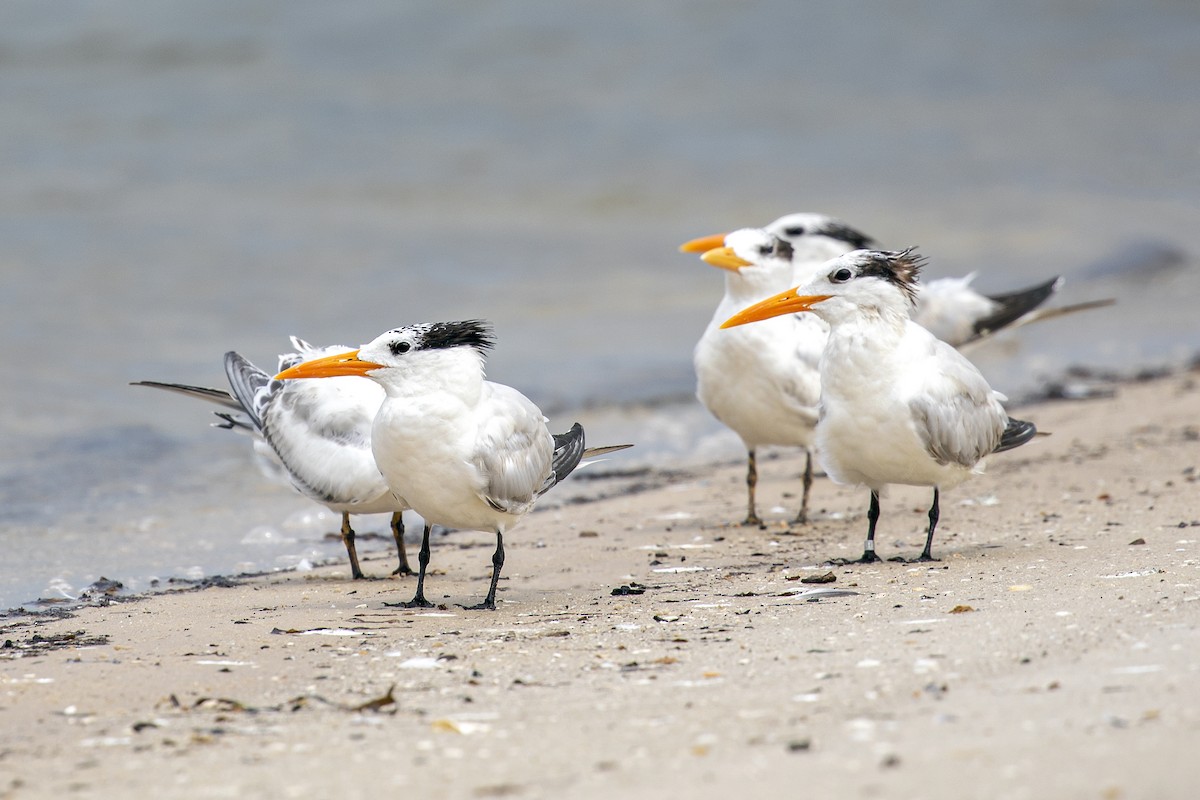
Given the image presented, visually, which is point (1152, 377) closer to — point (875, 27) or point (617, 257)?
point (617, 257)

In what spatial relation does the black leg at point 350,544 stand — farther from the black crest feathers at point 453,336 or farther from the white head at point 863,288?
the white head at point 863,288

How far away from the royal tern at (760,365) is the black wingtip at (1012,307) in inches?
87.2

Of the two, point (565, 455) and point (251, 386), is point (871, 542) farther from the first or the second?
point (251, 386)

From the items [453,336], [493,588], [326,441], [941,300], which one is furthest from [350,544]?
[941,300]

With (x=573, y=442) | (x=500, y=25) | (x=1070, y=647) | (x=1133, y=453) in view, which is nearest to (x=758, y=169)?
(x=500, y=25)

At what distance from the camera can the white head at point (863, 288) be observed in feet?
18.4

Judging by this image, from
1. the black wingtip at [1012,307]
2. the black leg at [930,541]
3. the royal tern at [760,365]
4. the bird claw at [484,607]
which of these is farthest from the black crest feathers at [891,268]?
the black wingtip at [1012,307]

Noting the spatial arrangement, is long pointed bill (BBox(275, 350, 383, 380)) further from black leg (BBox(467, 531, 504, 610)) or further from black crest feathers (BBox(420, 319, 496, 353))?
black leg (BBox(467, 531, 504, 610))

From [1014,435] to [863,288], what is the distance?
0.95 meters

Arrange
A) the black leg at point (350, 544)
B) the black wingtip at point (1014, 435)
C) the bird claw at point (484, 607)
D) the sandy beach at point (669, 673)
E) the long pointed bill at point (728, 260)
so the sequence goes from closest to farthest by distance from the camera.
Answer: the sandy beach at point (669, 673) < the bird claw at point (484, 607) < the black wingtip at point (1014, 435) < the black leg at point (350, 544) < the long pointed bill at point (728, 260)

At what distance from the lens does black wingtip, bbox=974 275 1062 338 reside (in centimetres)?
903

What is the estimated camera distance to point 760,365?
694 cm

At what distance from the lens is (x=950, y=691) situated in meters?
3.43

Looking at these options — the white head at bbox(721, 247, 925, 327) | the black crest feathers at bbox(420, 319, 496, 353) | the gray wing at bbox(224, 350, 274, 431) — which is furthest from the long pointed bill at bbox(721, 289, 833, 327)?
the gray wing at bbox(224, 350, 274, 431)
